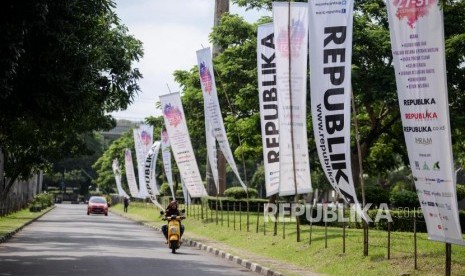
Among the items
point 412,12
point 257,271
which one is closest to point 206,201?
point 257,271

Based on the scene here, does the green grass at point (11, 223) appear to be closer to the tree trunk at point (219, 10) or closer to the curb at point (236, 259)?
the curb at point (236, 259)

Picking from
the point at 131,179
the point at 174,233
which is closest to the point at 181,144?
the point at 174,233

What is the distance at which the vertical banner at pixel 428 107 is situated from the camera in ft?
41.7

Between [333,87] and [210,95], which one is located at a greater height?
[210,95]

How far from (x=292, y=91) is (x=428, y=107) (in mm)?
8504

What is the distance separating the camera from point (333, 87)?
1700 cm

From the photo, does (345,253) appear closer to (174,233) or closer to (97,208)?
(174,233)

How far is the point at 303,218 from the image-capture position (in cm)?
3184

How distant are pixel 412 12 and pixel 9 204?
45.7 m

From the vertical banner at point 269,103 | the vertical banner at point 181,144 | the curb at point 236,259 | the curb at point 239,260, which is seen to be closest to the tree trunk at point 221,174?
the vertical banner at point 181,144

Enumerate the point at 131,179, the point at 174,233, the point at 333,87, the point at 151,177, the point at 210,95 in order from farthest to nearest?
1. the point at 131,179
2. the point at 151,177
3. the point at 210,95
4. the point at 174,233
5. the point at 333,87

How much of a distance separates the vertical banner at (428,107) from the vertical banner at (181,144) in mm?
18338

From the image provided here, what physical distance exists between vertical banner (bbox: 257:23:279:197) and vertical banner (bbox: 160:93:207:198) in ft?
27.8

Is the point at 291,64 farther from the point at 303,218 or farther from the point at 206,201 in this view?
the point at 206,201
